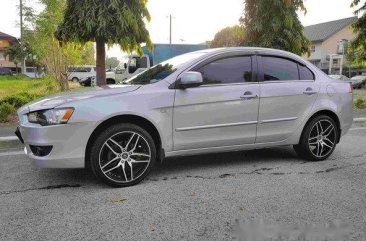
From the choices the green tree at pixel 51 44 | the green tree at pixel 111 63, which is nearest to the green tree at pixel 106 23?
the green tree at pixel 51 44

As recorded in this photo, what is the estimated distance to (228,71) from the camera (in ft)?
16.4

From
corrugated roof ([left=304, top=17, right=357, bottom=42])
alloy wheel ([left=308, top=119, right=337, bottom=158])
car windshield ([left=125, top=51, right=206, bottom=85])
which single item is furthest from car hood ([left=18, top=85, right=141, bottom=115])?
corrugated roof ([left=304, top=17, right=357, bottom=42])

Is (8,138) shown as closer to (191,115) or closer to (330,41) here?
(191,115)

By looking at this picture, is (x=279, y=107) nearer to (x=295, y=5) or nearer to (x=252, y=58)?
(x=252, y=58)

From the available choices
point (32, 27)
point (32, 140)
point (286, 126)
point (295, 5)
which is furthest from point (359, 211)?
point (32, 27)

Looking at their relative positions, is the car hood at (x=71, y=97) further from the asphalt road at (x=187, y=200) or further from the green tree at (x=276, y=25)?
the green tree at (x=276, y=25)

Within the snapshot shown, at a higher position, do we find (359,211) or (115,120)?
(115,120)

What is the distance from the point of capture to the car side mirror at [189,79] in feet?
14.7

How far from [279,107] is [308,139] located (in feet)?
2.35

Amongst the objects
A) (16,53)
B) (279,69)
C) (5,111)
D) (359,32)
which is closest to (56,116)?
(279,69)

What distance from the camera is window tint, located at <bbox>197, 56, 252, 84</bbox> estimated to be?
4875mm

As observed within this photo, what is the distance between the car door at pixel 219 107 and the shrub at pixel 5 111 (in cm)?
535

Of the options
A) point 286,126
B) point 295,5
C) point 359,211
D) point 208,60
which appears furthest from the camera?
point 295,5

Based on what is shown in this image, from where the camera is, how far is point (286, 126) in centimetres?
526
